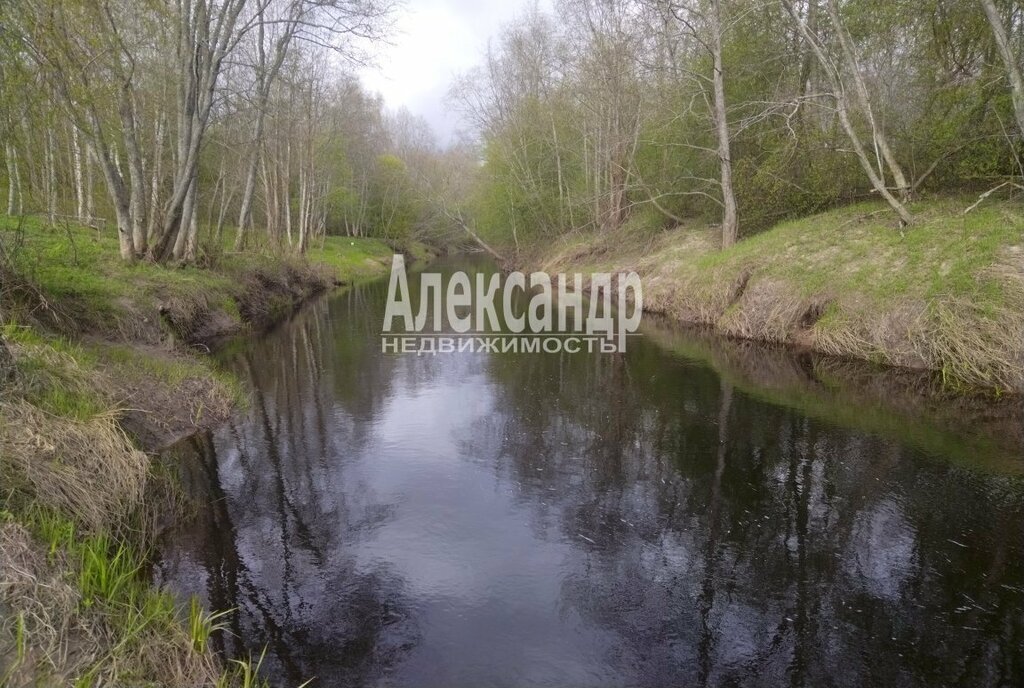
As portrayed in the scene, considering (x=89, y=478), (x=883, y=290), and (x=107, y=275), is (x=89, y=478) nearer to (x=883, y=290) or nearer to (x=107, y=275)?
(x=107, y=275)

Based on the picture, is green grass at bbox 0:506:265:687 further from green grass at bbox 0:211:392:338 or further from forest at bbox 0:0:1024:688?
green grass at bbox 0:211:392:338

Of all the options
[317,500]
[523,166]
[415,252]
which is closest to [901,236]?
[317,500]

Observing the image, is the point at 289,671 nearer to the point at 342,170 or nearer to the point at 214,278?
the point at 214,278

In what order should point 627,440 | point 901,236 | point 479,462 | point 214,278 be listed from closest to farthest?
1. point 479,462
2. point 627,440
3. point 901,236
4. point 214,278

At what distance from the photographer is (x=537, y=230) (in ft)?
107

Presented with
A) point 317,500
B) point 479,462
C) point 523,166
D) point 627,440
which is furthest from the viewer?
point 523,166

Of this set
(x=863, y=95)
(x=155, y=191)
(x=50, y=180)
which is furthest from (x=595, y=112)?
(x=50, y=180)

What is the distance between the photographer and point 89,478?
4574 millimetres

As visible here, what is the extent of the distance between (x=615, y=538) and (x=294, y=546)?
2.75 metres

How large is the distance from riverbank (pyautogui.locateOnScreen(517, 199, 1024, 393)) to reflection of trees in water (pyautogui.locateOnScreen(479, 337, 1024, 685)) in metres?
2.97

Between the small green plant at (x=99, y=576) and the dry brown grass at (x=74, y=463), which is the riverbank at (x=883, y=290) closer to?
the small green plant at (x=99, y=576)

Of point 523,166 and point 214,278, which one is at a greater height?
point 523,166

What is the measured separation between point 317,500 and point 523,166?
27.1m

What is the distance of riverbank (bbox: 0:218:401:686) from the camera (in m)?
3.09
